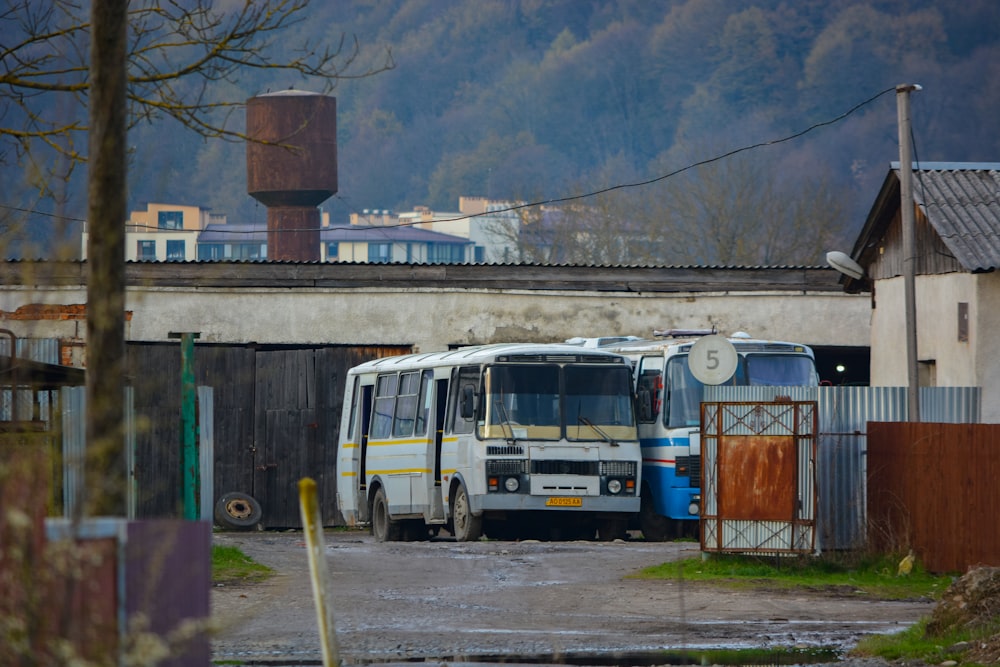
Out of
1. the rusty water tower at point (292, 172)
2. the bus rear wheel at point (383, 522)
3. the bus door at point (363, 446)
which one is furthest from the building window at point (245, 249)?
the bus rear wheel at point (383, 522)

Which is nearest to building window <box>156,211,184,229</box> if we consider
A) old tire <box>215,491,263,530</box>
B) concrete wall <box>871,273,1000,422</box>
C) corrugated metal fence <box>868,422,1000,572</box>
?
old tire <box>215,491,263,530</box>

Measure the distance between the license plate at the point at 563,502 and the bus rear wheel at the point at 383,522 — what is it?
3.30m

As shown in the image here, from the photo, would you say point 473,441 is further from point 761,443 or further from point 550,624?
point 550,624

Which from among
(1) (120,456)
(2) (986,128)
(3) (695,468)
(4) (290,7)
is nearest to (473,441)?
(3) (695,468)

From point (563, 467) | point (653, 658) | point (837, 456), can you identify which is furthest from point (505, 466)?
point (653, 658)

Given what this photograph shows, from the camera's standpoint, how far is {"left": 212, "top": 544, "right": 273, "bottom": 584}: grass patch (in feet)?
53.9

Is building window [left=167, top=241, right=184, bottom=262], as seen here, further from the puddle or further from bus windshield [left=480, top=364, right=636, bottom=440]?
the puddle

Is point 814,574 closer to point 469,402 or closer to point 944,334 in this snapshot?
point 469,402

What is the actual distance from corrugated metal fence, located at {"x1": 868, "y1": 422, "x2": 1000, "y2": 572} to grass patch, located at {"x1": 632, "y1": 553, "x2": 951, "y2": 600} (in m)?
0.28

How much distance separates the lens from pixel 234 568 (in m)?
17.3

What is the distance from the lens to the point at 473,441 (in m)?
21.6

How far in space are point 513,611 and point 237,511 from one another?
13.8m

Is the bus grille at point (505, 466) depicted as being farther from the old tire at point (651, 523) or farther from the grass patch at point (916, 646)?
the grass patch at point (916, 646)

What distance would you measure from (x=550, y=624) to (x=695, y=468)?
31.2ft
